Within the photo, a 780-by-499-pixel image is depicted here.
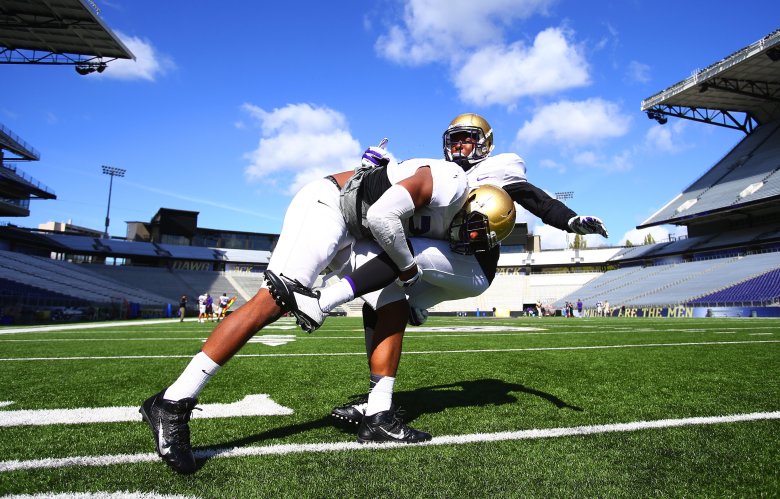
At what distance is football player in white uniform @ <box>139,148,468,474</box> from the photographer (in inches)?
82.5

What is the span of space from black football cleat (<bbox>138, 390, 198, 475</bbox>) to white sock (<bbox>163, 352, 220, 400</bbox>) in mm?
29

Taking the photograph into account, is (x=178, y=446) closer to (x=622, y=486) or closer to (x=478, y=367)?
(x=622, y=486)

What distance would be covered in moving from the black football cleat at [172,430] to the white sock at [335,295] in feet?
2.27

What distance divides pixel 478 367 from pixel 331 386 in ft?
5.57

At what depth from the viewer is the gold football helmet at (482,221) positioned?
2.67 meters

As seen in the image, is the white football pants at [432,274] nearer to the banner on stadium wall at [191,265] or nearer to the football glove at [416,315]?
the football glove at [416,315]

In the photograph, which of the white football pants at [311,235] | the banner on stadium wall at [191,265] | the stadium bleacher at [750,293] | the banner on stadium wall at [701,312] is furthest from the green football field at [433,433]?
the banner on stadium wall at [191,265]

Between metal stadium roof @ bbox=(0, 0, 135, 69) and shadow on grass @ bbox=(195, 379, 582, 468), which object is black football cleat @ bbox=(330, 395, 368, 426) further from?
metal stadium roof @ bbox=(0, 0, 135, 69)

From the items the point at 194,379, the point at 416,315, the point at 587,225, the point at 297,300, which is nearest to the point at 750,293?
the point at 587,225

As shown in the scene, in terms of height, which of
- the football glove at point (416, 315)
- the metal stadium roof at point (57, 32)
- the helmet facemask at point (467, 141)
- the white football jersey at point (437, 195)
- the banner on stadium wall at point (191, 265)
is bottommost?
the football glove at point (416, 315)

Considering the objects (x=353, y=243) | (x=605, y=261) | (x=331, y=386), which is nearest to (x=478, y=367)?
(x=331, y=386)

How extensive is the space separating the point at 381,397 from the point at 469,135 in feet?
5.59

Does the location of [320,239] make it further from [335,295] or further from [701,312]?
[701,312]

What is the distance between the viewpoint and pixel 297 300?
2.21 meters
